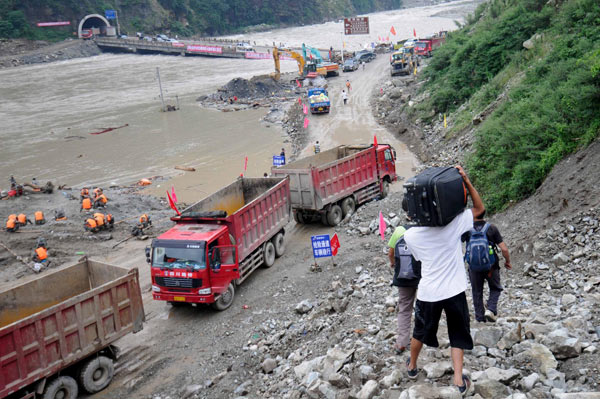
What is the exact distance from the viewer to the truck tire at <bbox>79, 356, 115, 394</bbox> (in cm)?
944

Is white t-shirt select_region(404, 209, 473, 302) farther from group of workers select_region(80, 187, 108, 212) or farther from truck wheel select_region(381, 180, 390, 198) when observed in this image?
group of workers select_region(80, 187, 108, 212)

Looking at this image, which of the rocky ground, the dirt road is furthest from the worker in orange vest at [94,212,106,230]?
the rocky ground

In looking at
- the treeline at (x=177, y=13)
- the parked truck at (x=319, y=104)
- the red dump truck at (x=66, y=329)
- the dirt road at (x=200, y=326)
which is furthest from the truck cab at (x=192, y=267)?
the treeline at (x=177, y=13)

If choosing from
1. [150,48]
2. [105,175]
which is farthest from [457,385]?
[150,48]

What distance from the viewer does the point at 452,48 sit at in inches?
1345

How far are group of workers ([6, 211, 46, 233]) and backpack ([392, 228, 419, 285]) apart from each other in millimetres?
15081

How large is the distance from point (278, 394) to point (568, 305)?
3.96 meters

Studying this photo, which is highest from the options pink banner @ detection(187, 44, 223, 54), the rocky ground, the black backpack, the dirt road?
the rocky ground

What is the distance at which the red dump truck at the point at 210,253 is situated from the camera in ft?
38.9

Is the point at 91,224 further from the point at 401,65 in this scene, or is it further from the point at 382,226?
the point at 401,65

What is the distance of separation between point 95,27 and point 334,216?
10211 centimetres

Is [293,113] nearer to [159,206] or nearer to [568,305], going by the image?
[159,206]

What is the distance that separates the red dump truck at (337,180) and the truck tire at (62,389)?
885 cm

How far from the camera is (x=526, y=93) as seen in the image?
Answer: 59.1 feet
